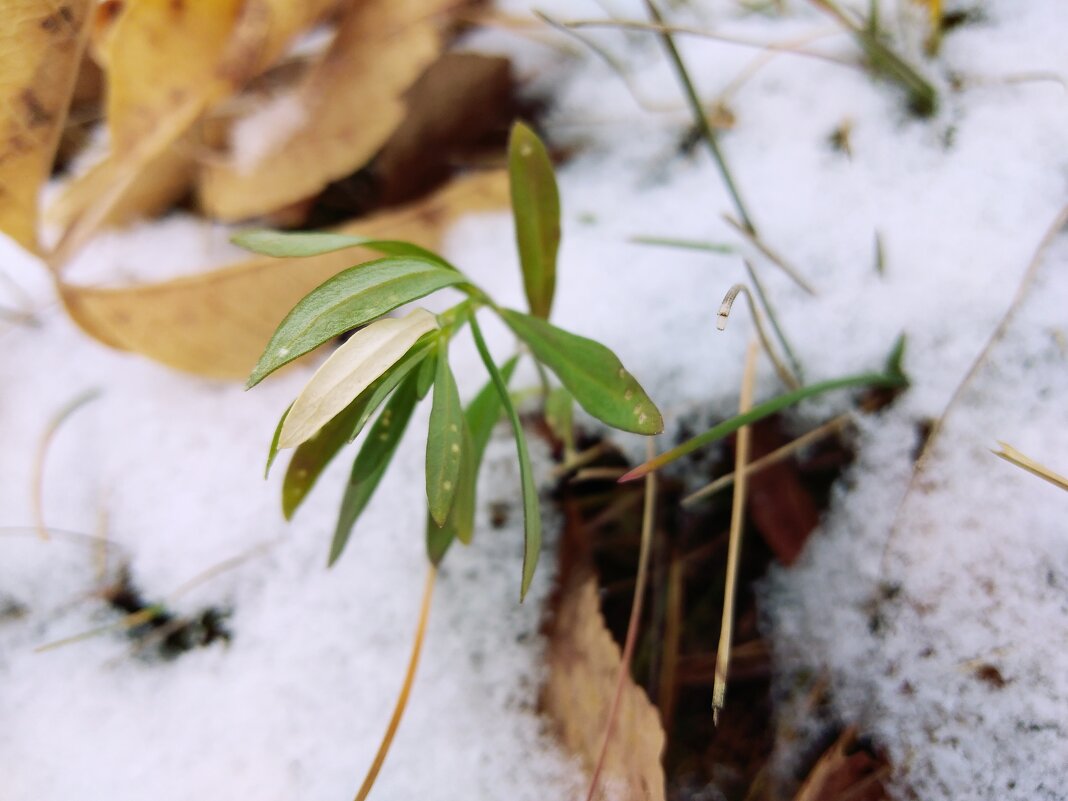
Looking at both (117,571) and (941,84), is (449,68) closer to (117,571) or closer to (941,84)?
(941,84)

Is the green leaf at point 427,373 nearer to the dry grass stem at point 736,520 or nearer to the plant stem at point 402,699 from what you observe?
the plant stem at point 402,699

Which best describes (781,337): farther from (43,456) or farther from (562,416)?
(43,456)

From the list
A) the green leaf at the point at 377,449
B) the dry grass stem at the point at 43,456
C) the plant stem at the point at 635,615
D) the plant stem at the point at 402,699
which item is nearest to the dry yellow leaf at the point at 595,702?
the plant stem at the point at 635,615

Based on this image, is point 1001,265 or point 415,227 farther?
point 415,227

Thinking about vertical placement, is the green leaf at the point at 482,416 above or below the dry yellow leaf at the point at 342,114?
below

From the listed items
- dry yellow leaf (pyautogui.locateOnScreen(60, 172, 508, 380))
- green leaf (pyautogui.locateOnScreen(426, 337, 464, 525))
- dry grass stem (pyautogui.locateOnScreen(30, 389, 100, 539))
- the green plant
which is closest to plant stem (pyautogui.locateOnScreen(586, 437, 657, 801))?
the green plant

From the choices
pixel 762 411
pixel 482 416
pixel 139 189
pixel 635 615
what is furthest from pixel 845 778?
pixel 139 189

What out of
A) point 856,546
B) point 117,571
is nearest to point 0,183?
point 117,571
